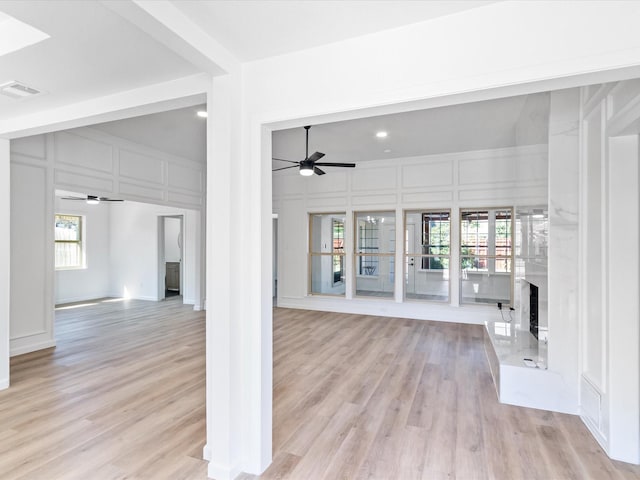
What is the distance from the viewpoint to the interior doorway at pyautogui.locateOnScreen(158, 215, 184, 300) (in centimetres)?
847

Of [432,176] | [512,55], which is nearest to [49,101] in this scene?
[512,55]

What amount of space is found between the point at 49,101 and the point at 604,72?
3701 millimetres

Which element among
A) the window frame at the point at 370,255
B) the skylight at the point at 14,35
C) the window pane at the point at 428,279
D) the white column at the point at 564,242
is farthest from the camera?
the window frame at the point at 370,255

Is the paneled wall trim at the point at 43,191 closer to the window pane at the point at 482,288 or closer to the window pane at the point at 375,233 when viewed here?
the window pane at the point at 375,233

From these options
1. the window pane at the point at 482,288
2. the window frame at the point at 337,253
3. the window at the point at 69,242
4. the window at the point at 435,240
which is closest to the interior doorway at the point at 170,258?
the window at the point at 69,242

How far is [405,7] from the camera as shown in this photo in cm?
162

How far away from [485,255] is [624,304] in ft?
13.8

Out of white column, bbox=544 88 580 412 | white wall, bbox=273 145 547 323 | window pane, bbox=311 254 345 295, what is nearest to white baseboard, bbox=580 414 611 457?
white column, bbox=544 88 580 412

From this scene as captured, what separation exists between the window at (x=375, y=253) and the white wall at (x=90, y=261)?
6647mm

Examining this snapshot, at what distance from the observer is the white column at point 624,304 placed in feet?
7.26

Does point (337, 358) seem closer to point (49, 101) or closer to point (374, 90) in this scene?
point (374, 90)

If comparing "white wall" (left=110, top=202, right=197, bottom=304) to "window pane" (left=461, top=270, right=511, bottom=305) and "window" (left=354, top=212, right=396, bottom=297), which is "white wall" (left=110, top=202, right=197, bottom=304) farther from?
"window pane" (left=461, top=270, right=511, bottom=305)

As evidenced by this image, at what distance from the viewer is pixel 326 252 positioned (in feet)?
24.9

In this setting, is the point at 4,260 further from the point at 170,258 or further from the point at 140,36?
the point at 170,258
